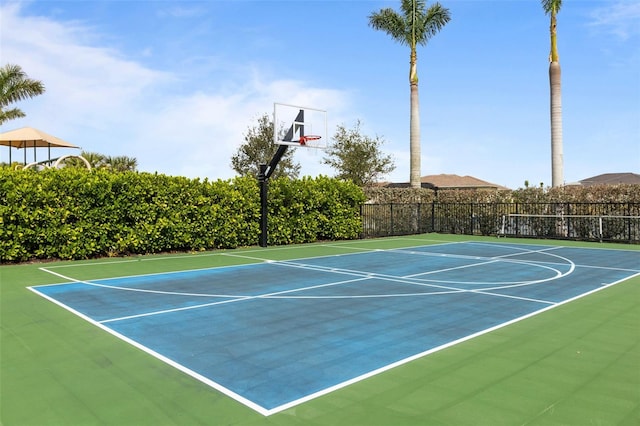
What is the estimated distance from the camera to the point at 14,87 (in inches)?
1051

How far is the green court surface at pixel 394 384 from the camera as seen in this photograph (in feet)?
11.4

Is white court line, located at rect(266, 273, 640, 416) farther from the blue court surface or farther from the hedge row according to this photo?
the hedge row

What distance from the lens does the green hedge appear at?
12.3 meters

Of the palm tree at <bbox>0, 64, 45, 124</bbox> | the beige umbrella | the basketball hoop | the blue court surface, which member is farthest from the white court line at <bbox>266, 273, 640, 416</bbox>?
the palm tree at <bbox>0, 64, 45, 124</bbox>

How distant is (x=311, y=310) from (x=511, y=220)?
1674 centimetres

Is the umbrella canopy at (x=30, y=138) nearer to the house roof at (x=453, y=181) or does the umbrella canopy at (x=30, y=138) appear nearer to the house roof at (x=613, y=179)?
the house roof at (x=613, y=179)

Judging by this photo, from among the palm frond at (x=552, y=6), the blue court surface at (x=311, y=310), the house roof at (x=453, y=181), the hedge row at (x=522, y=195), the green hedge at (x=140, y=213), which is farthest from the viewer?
the house roof at (x=453, y=181)

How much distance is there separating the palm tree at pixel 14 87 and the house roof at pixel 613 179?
101ft

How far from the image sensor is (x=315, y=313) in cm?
667

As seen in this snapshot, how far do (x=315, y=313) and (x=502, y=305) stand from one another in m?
2.78

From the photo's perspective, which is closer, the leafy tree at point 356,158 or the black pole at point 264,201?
the black pole at point 264,201

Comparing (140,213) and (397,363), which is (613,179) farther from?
(397,363)

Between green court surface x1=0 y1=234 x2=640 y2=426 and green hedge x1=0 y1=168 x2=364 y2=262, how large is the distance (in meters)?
6.77

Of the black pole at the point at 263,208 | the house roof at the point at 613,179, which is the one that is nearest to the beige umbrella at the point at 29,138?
the black pole at the point at 263,208
